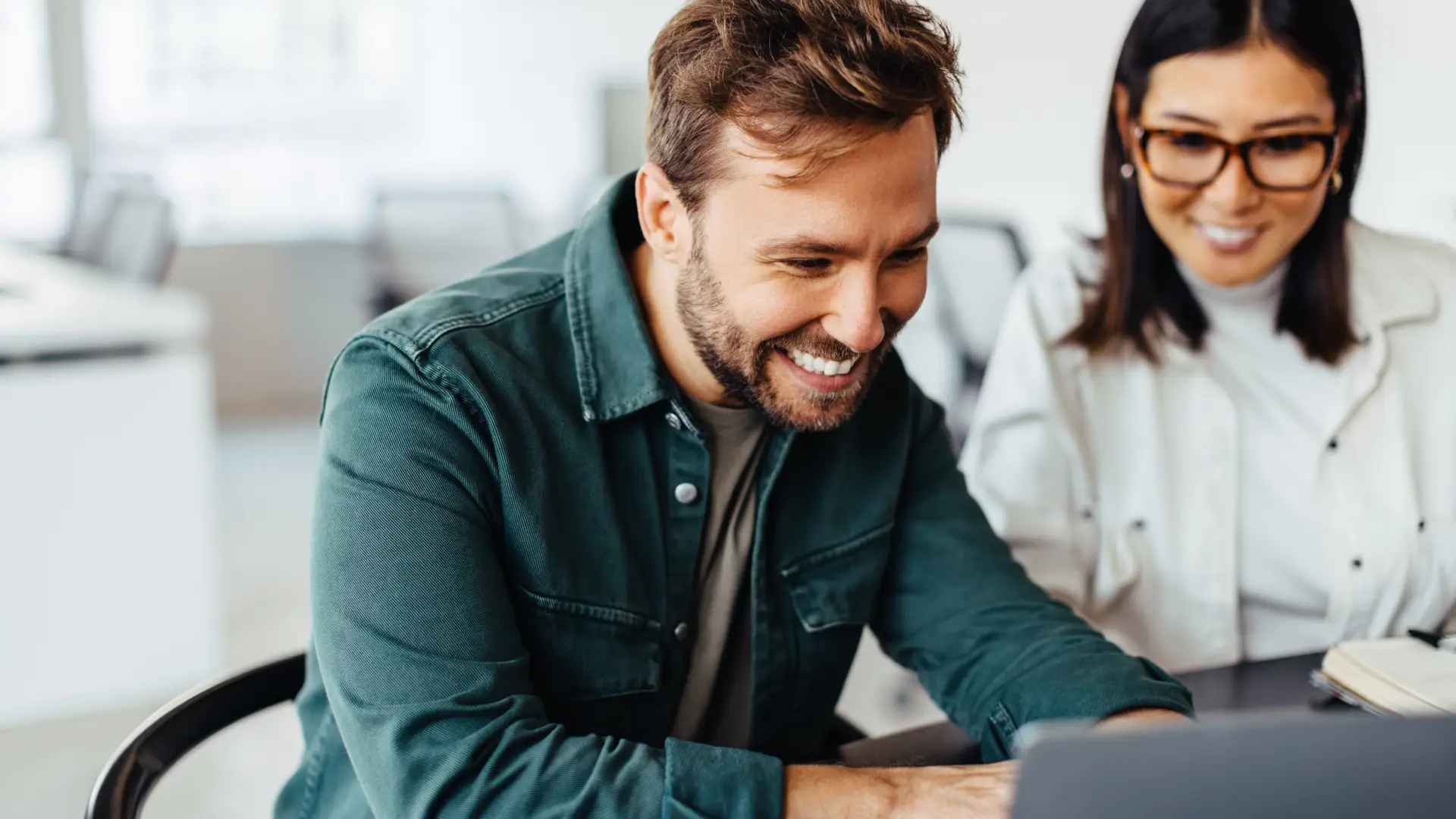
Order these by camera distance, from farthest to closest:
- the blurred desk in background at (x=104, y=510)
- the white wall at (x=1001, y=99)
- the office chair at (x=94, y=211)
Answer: the office chair at (x=94, y=211), the white wall at (x=1001, y=99), the blurred desk in background at (x=104, y=510)

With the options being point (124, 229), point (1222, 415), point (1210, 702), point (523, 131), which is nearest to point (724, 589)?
point (1210, 702)

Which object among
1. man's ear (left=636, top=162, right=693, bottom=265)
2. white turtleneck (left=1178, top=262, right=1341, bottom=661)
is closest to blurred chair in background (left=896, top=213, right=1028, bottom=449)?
white turtleneck (left=1178, top=262, right=1341, bottom=661)

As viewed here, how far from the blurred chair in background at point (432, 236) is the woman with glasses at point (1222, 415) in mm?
3366

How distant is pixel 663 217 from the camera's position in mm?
1178

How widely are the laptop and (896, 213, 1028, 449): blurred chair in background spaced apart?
9.44ft

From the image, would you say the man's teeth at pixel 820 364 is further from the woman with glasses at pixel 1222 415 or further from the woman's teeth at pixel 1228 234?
the woman's teeth at pixel 1228 234

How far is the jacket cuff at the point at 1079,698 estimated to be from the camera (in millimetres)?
1145

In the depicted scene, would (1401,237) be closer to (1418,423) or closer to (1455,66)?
(1418,423)

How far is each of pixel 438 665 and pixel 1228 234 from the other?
1.05m

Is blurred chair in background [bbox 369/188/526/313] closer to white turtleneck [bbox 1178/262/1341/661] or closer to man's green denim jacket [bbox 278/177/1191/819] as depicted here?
white turtleneck [bbox 1178/262/1341/661]

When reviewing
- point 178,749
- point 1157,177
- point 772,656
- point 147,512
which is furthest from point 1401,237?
point 147,512

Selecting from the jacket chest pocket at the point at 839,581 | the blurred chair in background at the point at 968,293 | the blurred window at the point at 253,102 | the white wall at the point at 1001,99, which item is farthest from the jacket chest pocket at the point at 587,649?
the blurred window at the point at 253,102

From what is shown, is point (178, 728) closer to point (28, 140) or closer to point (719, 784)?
point (719, 784)

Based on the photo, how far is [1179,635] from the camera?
1.63 m
